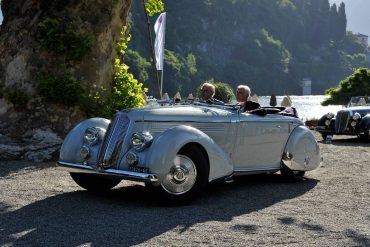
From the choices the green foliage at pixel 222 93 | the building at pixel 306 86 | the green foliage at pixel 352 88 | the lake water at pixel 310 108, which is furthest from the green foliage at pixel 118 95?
the building at pixel 306 86

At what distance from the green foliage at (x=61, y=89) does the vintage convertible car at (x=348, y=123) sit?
25.7 feet

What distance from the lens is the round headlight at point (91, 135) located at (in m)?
6.11

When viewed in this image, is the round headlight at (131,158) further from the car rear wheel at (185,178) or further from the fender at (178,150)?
the car rear wheel at (185,178)

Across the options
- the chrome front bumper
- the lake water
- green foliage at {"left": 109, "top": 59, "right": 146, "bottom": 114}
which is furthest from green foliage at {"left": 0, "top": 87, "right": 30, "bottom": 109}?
the lake water

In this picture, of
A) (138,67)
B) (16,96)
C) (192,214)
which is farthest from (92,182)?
(138,67)

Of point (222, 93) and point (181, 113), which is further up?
point (222, 93)

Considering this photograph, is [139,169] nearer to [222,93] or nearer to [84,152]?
[84,152]

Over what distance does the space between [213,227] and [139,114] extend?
1.66m

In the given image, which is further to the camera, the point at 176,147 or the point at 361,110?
the point at 361,110

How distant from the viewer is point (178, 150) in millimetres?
5445

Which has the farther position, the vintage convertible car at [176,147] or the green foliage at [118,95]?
the green foliage at [118,95]

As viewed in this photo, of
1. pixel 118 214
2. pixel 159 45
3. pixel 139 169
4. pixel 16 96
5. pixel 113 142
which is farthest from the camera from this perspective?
pixel 159 45

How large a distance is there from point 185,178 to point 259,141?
5.32ft

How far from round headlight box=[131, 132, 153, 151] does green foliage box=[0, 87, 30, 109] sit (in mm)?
4939
